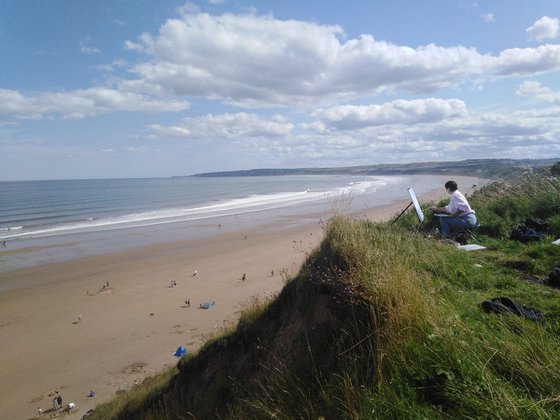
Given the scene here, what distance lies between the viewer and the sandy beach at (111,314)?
26.4 ft

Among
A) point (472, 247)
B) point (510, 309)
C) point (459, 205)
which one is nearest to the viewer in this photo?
point (510, 309)

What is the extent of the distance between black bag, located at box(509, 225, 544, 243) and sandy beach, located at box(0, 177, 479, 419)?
17.0 ft

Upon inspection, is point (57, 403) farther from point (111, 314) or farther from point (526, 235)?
point (526, 235)

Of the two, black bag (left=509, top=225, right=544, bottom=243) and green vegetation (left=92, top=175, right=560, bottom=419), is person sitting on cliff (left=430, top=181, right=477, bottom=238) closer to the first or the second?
black bag (left=509, top=225, right=544, bottom=243)

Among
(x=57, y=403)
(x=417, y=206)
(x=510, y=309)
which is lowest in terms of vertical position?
(x=57, y=403)

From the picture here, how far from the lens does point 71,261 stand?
695 inches

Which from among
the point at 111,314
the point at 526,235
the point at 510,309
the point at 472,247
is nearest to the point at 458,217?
the point at 472,247

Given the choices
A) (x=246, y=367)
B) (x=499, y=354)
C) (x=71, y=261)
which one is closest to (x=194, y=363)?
(x=246, y=367)

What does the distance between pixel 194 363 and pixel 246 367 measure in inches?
50.9

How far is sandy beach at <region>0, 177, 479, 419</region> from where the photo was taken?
8.04 m

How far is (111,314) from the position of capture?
442 inches

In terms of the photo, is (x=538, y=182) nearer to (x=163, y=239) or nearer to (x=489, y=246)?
(x=489, y=246)

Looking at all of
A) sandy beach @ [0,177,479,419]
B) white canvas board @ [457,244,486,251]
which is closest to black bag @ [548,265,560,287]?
white canvas board @ [457,244,486,251]

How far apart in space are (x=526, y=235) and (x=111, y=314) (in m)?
10.9
